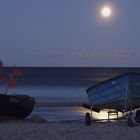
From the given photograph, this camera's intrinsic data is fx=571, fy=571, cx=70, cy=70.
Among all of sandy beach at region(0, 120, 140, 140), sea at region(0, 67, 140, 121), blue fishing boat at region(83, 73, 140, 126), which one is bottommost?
sandy beach at region(0, 120, 140, 140)

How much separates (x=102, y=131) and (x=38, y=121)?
7.10 meters

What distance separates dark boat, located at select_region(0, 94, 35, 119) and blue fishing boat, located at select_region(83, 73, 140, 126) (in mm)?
3870

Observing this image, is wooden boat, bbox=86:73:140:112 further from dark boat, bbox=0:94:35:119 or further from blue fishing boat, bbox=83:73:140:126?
dark boat, bbox=0:94:35:119

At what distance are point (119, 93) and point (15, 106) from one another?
5610 millimetres

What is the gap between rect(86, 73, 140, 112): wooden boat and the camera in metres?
18.9

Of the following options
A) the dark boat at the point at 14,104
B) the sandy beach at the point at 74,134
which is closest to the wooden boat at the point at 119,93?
the sandy beach at the point at 74,134

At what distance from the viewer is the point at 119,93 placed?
19.2m

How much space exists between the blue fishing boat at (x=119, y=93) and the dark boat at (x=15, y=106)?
3870 mm

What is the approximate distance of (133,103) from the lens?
19.2 metres

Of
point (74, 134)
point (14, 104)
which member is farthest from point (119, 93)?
point (14, 104)

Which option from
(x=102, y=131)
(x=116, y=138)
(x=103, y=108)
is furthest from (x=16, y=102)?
(x=116, y=138)

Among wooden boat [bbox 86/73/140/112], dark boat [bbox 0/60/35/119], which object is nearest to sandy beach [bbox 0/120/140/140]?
wooden boat [bbox 86/73/140/112]

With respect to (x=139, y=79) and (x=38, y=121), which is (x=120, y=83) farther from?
(x=38, y=121)

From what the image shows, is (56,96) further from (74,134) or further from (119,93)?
(74,134)
